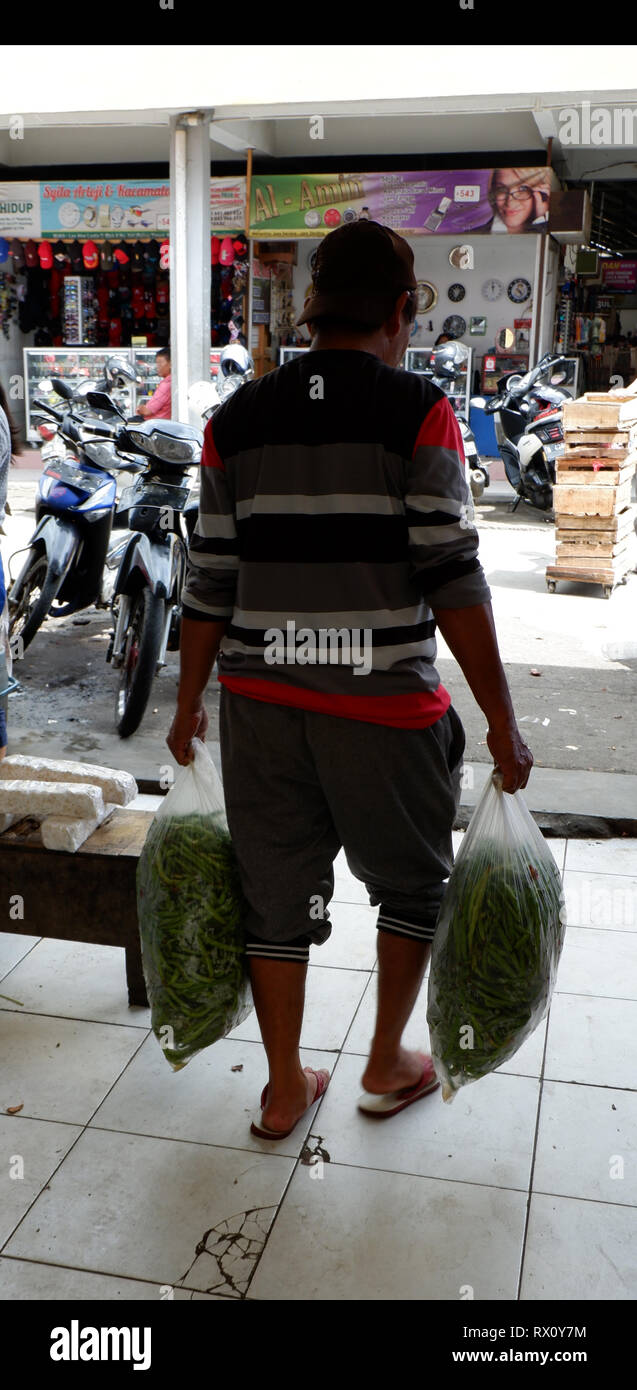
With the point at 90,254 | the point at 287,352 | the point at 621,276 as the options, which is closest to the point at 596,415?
the point at 287,352

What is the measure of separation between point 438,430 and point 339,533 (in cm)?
24

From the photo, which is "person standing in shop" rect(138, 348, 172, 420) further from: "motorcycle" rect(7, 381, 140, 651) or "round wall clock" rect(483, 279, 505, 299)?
"round wall clock" rect(483, 279, 505, 299)

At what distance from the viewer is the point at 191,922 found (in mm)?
2178

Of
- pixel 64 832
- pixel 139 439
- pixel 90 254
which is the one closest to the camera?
pixel 64 832

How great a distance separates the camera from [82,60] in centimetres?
811

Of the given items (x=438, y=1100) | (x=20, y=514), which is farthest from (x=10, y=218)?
(x=438, y=1100)

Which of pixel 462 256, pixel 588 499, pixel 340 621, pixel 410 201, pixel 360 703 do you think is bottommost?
pixel 588 499

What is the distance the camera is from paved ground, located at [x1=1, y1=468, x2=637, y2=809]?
4.61 m

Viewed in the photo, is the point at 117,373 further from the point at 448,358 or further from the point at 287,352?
the point at 287,352

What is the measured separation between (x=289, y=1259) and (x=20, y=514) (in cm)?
898

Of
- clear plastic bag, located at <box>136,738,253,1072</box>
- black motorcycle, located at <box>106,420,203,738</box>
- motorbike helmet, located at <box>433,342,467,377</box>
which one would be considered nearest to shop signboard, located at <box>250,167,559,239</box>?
motorbike helmet, located at <box>433,342,467,377</box>

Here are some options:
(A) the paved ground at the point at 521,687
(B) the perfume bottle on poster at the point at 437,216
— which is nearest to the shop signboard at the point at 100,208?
(B) the perfume bottle on poster at the point at 437,216

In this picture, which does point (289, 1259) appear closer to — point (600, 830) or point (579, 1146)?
point (579, 1146)

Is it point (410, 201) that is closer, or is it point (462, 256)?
point (410, 201)
